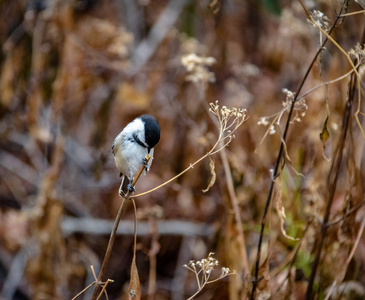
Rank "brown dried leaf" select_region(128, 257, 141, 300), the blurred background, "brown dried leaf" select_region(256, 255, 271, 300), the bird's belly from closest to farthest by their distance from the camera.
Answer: "brown dried leaf" select_region(128, 257, 141, 300) → "brown dried leaf" select_region(256, 255, 271, 300) → the bird's belly → the blurred background

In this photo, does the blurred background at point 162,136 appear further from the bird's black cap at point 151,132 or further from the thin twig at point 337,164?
the bird's black cap at point 151,132

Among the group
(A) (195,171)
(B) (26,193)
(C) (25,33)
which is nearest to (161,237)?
(A) (195,171)

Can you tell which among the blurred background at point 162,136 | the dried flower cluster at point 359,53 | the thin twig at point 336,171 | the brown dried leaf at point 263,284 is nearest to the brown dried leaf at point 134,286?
the brown dried leaf at point 263,284

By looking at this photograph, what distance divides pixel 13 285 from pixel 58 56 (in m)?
1.72

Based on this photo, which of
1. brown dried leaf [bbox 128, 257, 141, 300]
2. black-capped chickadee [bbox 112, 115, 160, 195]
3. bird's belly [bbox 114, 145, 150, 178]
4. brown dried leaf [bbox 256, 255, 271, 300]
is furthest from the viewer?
bird's belly [bbox 114, 145, 150, 178]

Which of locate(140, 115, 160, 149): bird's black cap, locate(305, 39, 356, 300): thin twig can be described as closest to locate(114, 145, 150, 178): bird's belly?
locate(140, 115, 160, 149): bird's black cap

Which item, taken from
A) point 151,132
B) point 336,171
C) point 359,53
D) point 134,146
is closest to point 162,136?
point 134,146

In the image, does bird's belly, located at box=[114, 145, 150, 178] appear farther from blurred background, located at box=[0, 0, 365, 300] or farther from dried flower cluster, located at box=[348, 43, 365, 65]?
dried flower cluster, located at box=[348, 43, 365, 65]

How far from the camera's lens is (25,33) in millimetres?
3504

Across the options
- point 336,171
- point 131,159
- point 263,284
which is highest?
point 336,171

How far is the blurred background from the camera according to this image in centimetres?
224

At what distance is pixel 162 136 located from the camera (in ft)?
12.3

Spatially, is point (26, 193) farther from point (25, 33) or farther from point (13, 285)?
point (25, 33)

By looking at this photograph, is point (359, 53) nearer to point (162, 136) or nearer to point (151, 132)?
point (151, 132)
